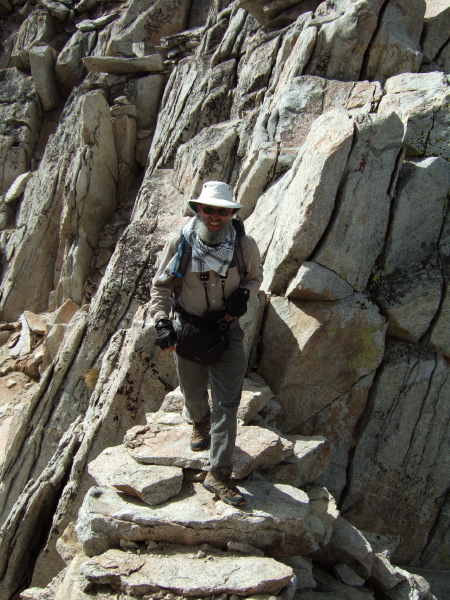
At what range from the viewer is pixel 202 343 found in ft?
23.6

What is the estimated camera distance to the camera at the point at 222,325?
7324mm

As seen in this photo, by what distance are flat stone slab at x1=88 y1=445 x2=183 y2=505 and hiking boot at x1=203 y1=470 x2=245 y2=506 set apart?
48cm

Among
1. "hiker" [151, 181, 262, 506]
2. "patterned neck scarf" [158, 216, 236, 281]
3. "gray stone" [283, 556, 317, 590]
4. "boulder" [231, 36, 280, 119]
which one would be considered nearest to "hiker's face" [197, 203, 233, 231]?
"hiker" [151, 181, 262, 506]

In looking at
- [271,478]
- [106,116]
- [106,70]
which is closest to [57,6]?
[106,70]

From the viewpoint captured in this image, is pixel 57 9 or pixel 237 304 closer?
pixel 237 304

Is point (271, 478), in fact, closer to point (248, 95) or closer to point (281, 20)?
point (248, 95)

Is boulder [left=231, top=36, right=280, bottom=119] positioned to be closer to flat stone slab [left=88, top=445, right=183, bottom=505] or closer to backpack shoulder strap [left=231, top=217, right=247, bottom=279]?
backpack shoulder strap [left=231, top=217, right=247, bottom=279]

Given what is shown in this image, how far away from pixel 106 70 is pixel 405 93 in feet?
73.5

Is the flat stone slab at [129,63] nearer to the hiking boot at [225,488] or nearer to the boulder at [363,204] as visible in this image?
the boulder at [363,204]

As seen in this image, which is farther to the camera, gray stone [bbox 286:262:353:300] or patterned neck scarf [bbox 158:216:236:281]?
gray stone [bbox 286:262:353:300]

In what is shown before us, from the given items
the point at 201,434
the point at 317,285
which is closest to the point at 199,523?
the point at 201,434

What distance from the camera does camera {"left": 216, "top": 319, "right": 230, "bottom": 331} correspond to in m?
7.32

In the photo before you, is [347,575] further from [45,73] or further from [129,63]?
[45,73]

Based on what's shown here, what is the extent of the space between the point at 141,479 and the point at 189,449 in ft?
3.12
